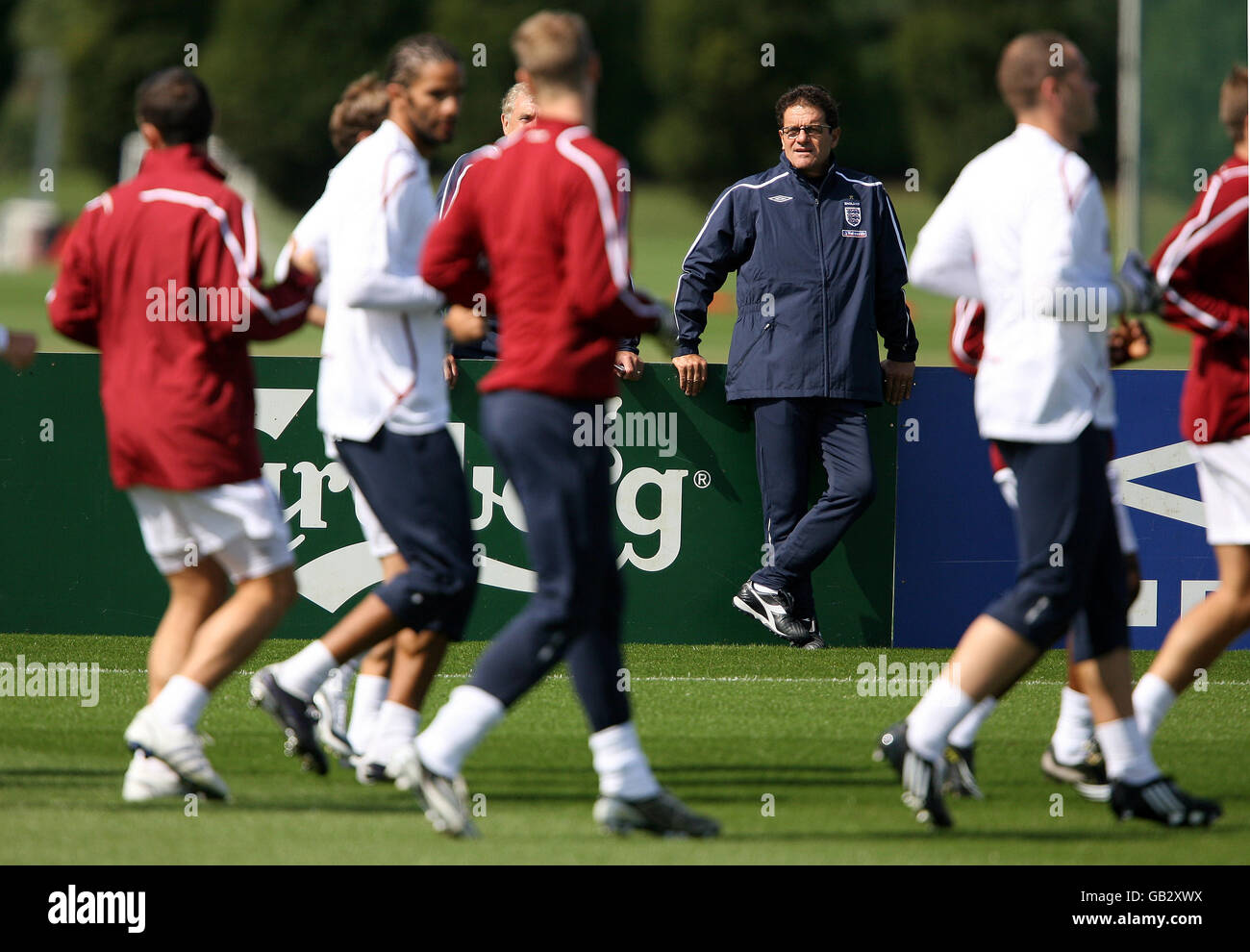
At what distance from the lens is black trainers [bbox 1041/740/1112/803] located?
5.67 m

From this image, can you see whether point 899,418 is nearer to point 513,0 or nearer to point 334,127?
point 334,127

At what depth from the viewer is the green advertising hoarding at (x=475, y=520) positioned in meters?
8.22

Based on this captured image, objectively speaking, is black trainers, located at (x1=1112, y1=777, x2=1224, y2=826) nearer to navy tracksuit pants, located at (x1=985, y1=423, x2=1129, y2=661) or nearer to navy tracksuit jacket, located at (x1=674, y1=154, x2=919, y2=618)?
navy tracksuit pants, located at (x1=985, y1=423, x2=1129, y2=661)

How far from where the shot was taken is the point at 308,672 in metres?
5.42

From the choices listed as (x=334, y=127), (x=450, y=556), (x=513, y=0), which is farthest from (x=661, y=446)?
(x=513, y=0)

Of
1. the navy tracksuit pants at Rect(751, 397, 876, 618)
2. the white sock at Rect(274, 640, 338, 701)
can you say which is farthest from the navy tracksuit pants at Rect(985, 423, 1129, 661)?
the navy tracksuit pants at Rect(751, 397, 876, 618)

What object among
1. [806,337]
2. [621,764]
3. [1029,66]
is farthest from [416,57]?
[806,337]

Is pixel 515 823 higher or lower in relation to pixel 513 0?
Answer: lower

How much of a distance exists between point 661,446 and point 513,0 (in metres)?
65.9

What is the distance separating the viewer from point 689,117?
7425 centimetres

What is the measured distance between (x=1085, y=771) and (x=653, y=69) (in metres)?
72.1

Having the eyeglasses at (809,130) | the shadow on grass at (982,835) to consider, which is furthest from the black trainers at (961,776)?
the eyeglasses at (809,130)

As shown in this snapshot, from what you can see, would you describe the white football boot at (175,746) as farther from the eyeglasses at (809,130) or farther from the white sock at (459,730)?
the eyeglasses at (809,130)

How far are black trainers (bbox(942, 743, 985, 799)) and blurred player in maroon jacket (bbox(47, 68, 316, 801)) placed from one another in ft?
6.67
